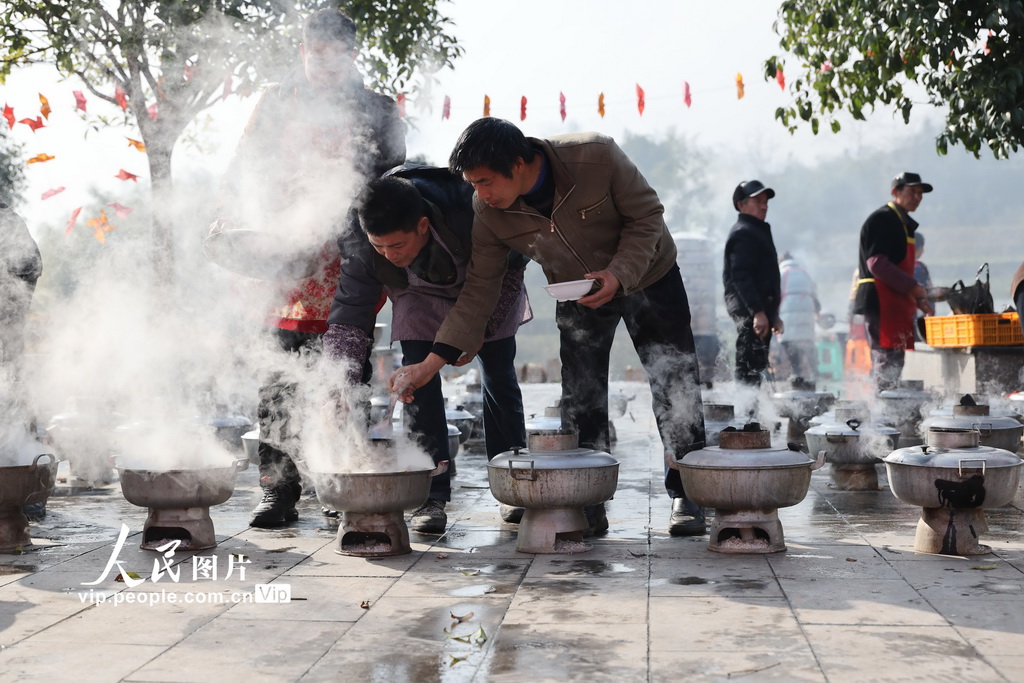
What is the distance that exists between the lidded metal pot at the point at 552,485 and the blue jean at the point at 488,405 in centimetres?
76

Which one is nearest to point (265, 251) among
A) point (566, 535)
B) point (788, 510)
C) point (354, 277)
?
point (354, 277)

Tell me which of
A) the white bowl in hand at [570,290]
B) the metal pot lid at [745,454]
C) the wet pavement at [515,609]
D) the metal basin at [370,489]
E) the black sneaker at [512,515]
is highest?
the white bowl in hand at [570,290]

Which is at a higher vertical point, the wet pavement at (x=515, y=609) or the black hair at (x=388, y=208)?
the black hair at (x=388, y=208)

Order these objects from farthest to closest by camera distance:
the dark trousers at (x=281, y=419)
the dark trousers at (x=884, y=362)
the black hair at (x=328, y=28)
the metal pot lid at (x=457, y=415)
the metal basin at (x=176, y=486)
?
the dark trousers at (x=884, y=362), the metal pot lid at (x=457, y=415), the dark trousers at (x=281, y=419), the black hair at (x=328, y=28), the metal basin at (x=176, y=486)

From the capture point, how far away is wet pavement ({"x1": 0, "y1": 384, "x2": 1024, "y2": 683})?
124 inches

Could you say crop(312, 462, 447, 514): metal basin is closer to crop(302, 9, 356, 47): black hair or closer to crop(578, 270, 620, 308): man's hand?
crop(578, 270, 620, 308): man's hand

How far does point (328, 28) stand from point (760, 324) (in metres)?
5.26

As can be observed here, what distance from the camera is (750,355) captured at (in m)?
9.75

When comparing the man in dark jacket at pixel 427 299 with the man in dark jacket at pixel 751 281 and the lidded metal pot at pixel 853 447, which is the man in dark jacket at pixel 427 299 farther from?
the man in dark jacket at pixel 751 281

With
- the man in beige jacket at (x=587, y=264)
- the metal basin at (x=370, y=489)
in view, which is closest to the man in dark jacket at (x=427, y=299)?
the man in beige jacket at (x=587, y=264)

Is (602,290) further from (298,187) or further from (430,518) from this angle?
(298,187)

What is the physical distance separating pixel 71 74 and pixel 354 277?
880cm

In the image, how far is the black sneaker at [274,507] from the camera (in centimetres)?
571

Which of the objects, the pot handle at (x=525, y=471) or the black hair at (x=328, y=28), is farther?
the black hair at (x=328, y=28)
